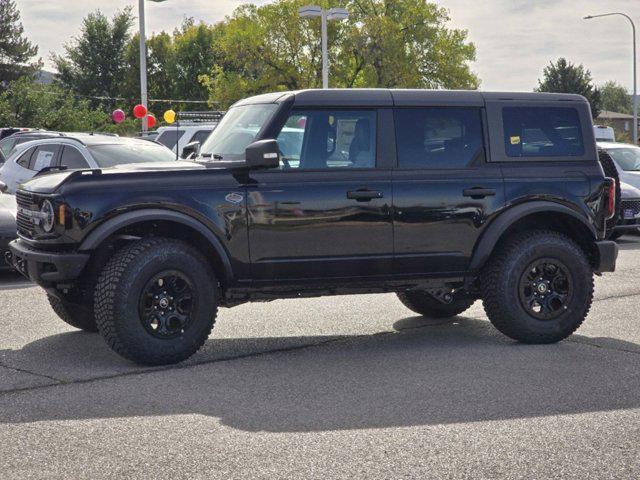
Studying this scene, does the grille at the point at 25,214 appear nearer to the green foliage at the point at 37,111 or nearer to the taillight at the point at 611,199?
the taillight at the point at 611,199

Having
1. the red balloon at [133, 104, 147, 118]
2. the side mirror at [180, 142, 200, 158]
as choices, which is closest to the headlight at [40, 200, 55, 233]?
the side mirror at [180, 142, 200, 158]

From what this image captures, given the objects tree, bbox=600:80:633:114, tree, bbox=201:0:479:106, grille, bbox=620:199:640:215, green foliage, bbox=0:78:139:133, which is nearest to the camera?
grille, bbox=620:199:640:215

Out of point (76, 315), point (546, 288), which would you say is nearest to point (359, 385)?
point (546, 288)

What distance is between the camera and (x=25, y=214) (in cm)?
736

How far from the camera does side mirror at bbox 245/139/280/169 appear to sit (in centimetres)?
696

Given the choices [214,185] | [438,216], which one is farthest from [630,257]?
[214,185]

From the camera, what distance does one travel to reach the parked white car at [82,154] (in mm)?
14031

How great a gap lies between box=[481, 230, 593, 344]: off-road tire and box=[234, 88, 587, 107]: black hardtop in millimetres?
1074

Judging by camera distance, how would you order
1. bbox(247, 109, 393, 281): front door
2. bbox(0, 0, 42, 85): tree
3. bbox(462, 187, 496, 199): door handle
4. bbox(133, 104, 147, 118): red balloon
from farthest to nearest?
1. bbox(0, 0, 42, 85): tree
2. bbox(133, 104, 147, 118): red balloon
3. bbox(462, 187, 496, 199): door handle
4. bbox(247, 109, 393, 281): front door

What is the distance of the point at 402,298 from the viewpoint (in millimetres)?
9195

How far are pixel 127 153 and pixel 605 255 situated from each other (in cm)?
790

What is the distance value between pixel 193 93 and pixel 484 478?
257 ft

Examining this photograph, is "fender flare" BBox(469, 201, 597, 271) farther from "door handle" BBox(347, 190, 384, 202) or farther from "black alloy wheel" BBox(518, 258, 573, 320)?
"door handle" BBox(347, 190, 384, 202)

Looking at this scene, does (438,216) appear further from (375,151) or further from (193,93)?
(193,93)
